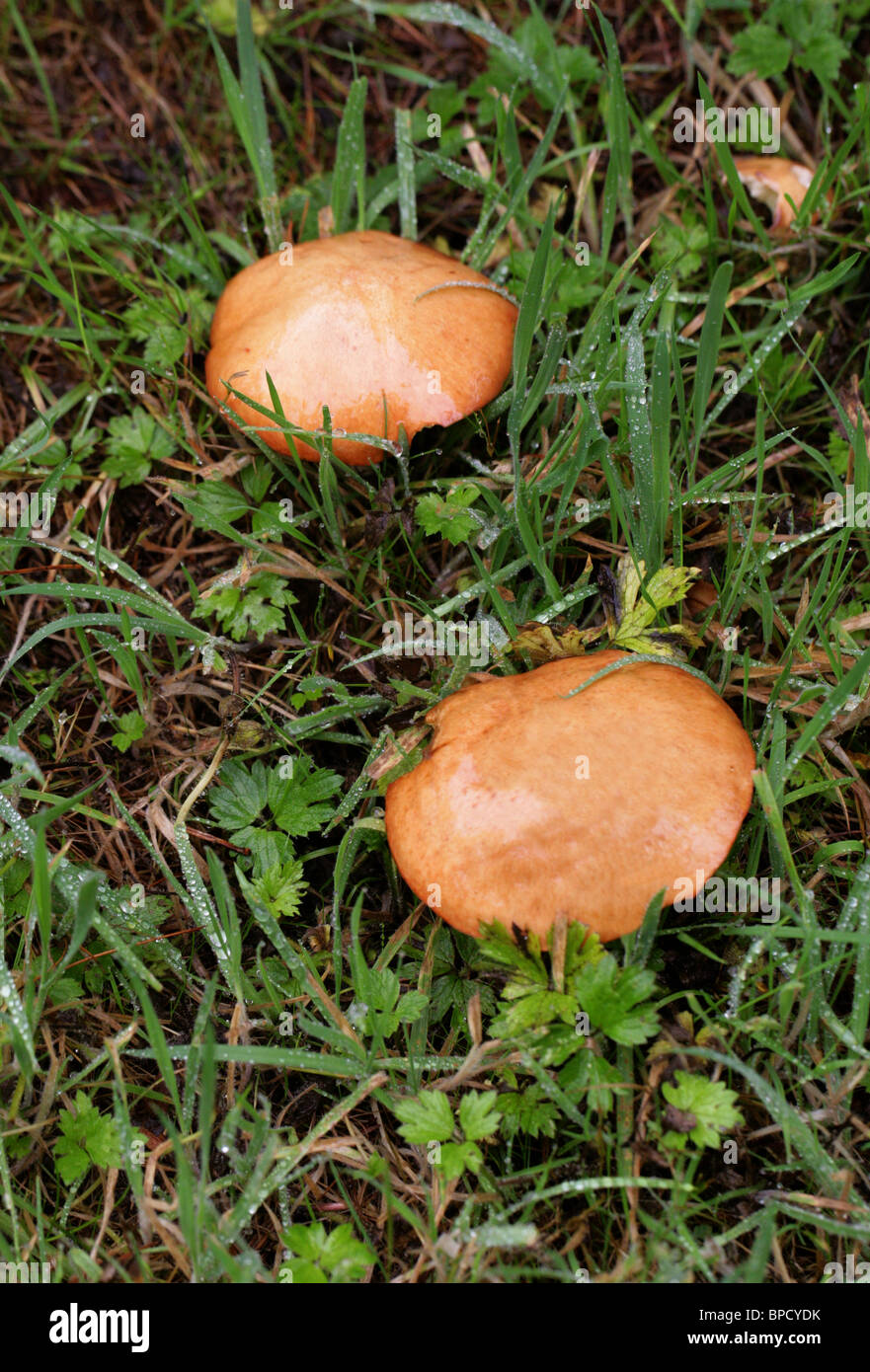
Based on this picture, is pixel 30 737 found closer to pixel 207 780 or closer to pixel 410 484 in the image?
pixel 207 780

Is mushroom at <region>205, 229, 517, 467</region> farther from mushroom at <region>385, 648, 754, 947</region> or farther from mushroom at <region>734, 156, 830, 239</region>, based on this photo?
mushroom at <region>734, 156, 830, 239</region>

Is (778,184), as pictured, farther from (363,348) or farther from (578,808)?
(578,808)

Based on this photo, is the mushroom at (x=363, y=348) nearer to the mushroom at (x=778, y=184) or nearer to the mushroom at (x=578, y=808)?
the mushroom at (x=578, y=808)

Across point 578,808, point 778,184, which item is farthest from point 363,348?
point 778,184

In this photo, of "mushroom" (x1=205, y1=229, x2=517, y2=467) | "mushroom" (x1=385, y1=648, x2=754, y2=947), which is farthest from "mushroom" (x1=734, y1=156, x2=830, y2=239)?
"mushroom" (x1=385, y1=648, x2=754, y2=947)

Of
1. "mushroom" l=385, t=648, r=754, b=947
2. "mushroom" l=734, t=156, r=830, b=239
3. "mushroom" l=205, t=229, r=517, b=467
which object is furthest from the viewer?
"mushroom" l=734, t=156, r=830, b=239
